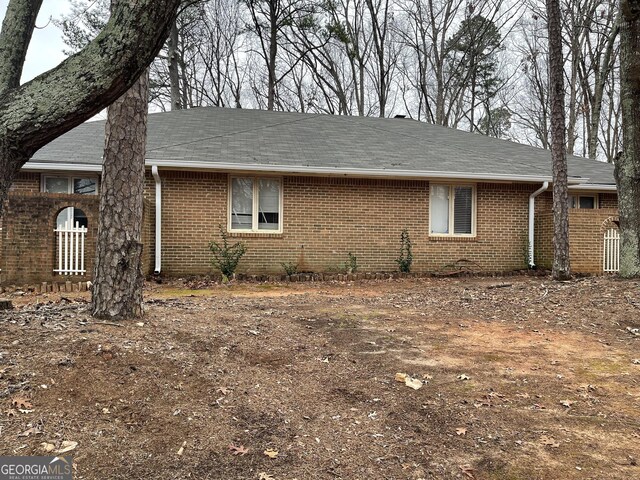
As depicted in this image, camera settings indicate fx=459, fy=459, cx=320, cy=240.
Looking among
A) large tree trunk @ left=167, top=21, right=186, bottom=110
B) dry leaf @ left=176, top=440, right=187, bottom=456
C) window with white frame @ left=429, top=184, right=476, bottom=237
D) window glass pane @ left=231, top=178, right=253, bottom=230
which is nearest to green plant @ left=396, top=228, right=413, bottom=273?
window with white frame @ left=429, top=184, right=476, bottom=237

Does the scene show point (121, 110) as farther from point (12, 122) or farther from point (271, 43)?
point (271, 43)

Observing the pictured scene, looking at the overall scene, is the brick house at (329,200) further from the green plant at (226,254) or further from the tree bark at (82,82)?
the tree bark at (82,82)

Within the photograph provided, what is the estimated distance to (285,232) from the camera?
11500mm

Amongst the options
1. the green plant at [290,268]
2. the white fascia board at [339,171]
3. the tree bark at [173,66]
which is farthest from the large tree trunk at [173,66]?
→ the green plant at [290,268]

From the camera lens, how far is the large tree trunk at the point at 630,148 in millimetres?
8266

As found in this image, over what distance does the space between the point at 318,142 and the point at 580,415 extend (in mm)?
11163

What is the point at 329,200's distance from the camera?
38.4 feet

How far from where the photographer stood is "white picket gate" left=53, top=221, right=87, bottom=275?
904 cm

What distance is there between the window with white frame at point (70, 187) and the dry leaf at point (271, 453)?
978 centimetres

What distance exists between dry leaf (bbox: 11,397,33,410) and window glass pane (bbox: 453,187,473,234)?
36.3 feet

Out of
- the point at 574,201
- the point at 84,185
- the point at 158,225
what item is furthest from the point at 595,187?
the point at 84,185

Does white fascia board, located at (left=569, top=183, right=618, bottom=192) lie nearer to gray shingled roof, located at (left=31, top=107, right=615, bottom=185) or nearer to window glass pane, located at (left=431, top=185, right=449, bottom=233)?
gray shingled roof, located at (left=31, top=107, right=615, bottom=185)

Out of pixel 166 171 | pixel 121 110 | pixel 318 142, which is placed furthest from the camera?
pixel 318 142

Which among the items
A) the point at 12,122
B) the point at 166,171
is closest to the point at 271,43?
the point at 166,171
